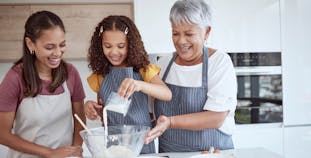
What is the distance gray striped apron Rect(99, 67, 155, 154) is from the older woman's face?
196 millimetres

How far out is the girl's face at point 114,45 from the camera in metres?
1.22

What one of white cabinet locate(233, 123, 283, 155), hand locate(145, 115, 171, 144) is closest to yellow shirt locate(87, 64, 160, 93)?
hand locate(145, 115, 171, 144)

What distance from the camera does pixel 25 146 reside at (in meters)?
1.17

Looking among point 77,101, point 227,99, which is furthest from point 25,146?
point 227,99

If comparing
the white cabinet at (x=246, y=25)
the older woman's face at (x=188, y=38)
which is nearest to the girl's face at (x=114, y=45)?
the older woman's face at (x=188, y=38)

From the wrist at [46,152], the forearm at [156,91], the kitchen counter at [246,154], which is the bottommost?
the kitchen counter at [246,154]

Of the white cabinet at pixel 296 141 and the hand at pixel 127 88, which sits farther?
the white cabinet at pixel 296 141

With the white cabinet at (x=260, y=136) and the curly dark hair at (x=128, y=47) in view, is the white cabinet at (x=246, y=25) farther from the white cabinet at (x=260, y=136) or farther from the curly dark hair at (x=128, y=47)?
the curly dark hair at (x=128, y=47)

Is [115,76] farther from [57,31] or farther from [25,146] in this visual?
[25,146]

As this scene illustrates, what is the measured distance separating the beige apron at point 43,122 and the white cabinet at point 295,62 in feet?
5.98

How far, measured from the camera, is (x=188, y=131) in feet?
4.28

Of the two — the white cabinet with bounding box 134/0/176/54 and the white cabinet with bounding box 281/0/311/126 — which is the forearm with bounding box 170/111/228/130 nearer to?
the white cabinet with bounding box 134/0/176/54

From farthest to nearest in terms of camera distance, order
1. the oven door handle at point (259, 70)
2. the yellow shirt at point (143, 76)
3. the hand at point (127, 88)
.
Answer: the oven door handle at point (259, 70) → the yellow shirt at point (143, 76) → the hand at point (127, 88)

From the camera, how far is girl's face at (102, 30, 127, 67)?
1.22 meters
